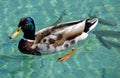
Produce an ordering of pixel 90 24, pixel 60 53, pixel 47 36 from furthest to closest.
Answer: pixel 90 24 < pixel 60 53 < pixel 47 36

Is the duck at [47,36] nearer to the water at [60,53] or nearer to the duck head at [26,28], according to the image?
the duck head at [26,28]

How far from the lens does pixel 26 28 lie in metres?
5.68

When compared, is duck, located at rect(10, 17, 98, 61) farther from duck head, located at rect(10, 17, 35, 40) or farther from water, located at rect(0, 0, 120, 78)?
water, located at rect(0, 0, 120, 78)

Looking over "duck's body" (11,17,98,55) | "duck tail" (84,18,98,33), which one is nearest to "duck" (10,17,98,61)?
"duck's body" (11,17,98,55)

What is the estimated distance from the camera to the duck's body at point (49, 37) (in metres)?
5.64

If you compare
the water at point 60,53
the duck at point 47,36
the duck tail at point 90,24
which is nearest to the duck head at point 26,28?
the duck at point 47,36

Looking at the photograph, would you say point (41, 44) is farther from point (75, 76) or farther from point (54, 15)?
point (54, 15)

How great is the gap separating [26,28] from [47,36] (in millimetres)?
374

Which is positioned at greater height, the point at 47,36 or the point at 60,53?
the point at 47,36

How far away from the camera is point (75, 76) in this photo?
214 inches

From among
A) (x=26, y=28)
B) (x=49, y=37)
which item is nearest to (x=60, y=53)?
(x=49, y=37)

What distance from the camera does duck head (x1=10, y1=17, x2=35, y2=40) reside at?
18.4ft

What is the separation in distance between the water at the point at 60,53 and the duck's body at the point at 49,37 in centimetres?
14

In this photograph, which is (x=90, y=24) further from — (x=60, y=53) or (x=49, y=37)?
(x=49, y=37)
